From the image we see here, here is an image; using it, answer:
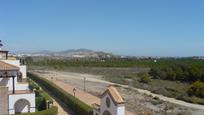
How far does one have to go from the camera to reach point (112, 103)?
1541 centimetres

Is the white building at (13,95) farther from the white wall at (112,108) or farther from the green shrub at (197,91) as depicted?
Result: the green shrub at (197,91)

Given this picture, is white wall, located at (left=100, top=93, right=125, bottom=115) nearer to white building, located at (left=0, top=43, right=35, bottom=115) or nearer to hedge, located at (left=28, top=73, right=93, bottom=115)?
hedge, located at (left=28, top=73, right=93, bottom=115)

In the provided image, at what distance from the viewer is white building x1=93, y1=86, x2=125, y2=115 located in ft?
49.1

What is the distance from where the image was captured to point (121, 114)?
15.0 meters

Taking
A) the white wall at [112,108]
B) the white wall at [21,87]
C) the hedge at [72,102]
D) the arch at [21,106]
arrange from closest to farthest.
Answer: 1. the white wall at [112,108]
2. the hedge at [72,102]
3. the arch at [21,106]
4. the white wall at [21,87]

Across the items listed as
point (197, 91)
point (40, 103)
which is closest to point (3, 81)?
point (40, 103)

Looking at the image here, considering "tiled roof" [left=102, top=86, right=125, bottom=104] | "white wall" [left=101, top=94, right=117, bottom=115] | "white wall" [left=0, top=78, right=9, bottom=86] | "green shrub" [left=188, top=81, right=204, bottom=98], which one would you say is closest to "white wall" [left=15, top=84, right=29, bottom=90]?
"white wall" [left=0, top=78, right=9, bottom=86]

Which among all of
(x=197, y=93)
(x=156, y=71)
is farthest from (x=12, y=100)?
(x=156, y=71)

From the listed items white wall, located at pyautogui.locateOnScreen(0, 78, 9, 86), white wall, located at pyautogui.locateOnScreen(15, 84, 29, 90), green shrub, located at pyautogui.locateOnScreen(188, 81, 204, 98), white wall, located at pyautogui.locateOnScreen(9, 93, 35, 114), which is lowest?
green shrub, located at pyautogui.locateOnScreen(188, 81, 204, 98)

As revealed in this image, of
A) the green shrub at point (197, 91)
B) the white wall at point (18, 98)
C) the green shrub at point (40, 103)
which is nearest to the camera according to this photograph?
the white wall at point (18, 98)

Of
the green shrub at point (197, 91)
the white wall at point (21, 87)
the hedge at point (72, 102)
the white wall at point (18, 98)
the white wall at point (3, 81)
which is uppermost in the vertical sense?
the white wall at point (3, 81)

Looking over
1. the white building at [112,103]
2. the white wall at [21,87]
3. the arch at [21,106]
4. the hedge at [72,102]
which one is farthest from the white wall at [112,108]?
the white wall at [21,87]

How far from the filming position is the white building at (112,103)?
15.0 meters

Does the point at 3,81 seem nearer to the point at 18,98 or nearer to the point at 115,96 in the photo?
the point at 18,98
